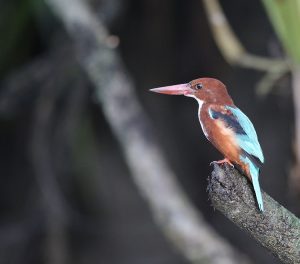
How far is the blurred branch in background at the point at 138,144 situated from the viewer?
8.65ft

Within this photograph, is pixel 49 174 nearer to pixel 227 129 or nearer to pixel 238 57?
pixel 238 57

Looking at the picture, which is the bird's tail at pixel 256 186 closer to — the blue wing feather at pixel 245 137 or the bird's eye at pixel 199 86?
the blue wing feather at pixel 245 137

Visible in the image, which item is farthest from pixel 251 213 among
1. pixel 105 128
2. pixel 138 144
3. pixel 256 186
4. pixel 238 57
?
pixel 105 128

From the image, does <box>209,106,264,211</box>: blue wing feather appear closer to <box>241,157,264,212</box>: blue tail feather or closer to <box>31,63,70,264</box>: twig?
<box>241,157,264,212</box>: blue tail feather

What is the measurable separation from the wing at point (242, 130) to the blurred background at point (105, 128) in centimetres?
208

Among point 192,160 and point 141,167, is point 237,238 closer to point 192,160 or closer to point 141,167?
point 192,160

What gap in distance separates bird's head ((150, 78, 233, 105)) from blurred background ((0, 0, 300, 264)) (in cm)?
206

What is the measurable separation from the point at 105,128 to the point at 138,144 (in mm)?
1505

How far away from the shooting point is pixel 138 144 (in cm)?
278

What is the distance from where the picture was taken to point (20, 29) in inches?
146

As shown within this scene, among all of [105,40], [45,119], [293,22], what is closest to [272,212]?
[293,22]

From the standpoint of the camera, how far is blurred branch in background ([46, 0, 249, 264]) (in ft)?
8.65

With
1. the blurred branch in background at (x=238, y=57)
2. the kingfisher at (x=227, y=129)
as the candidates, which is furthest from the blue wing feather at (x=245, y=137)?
the blurred branch in background at (x=238, y=57)

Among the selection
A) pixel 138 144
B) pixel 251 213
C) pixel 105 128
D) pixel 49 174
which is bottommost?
pixel 105 128
